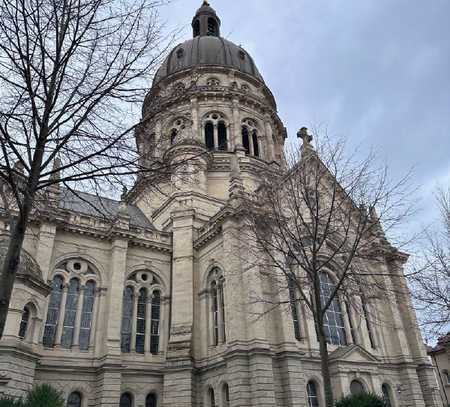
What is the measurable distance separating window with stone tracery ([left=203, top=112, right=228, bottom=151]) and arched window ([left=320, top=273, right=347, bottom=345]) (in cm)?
1723

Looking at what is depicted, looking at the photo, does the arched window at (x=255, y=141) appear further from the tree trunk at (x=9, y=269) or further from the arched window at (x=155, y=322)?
the tree trunk at (x=9, y=269)

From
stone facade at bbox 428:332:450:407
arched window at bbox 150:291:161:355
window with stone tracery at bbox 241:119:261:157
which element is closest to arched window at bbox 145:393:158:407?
arched window at bbox 150:291:161:355

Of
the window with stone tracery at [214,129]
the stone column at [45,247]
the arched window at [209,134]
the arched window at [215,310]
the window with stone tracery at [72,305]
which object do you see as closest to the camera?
the stone column at [45,247]

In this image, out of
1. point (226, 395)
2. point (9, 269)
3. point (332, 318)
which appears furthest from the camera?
point (332, 318)

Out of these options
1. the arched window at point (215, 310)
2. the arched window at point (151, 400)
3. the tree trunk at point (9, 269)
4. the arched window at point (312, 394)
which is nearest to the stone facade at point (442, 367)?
the arched window at point (312, 394)

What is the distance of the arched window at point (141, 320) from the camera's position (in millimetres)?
23844

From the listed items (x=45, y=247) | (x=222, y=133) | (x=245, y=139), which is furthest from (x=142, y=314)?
(x=245, y=139)

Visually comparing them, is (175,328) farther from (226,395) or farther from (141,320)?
(226,395)

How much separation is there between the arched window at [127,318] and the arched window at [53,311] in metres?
3.83

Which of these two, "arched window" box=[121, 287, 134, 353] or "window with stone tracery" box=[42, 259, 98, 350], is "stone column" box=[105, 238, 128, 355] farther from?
"arched window" box=[121, 287, 134, 353]

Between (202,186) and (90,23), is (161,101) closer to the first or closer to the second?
(90,23)

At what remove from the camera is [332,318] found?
24922 mm

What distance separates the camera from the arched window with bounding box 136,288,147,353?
23844 millimetres

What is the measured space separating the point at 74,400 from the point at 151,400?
417cm
